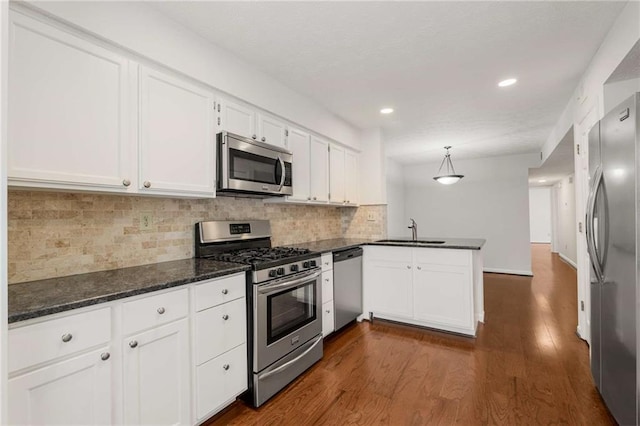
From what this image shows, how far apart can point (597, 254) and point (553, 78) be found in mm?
1898

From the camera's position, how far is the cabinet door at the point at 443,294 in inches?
121

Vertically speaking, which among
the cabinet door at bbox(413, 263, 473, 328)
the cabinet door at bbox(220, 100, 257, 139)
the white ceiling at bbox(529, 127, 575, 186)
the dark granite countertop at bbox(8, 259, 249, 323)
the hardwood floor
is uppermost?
the white ceiling at bbox(529, 127, 575, 186)

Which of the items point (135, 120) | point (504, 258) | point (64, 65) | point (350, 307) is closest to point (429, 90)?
point (350, 307)

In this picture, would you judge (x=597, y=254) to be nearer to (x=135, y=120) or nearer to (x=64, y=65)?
(x=135, y=120)

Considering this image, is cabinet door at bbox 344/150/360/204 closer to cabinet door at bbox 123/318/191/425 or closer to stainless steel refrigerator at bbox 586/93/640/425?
stainless steel refrigerator at bbox 586/93/640/425

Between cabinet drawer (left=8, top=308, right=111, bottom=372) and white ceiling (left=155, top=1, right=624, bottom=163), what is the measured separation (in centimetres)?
183

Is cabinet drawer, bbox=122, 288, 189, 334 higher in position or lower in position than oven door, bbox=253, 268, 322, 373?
higher

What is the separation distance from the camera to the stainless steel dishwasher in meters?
3.13

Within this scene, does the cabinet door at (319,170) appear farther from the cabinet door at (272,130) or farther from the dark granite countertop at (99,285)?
the dark granite countertop at (99,285)

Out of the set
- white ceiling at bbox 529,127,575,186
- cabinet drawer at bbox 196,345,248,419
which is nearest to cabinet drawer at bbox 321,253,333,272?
cabinet drawer at bbox 196,345,248,419

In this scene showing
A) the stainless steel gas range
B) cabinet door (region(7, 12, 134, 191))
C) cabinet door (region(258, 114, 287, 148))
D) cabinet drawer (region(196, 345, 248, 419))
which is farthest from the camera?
cabinet door (region(258, 114, 287, 148))

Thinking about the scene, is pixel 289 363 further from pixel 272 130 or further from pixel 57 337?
pixel 272 130

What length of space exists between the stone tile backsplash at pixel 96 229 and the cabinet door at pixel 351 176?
62.6 inches

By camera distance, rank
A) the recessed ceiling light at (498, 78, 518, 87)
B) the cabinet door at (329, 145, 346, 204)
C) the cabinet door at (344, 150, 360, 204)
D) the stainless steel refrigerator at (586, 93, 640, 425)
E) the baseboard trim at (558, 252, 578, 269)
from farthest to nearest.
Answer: the baseboard trim at (558, 252, 578, 269)
the cabinet door at (344, 150, 360, 204)
the cabinet door at (329, 145, 346, 204)
the recessed ceiling light at (498, 78, 518, 87)
the stainless steel refrigerator at (586, 93, 640, 425)
